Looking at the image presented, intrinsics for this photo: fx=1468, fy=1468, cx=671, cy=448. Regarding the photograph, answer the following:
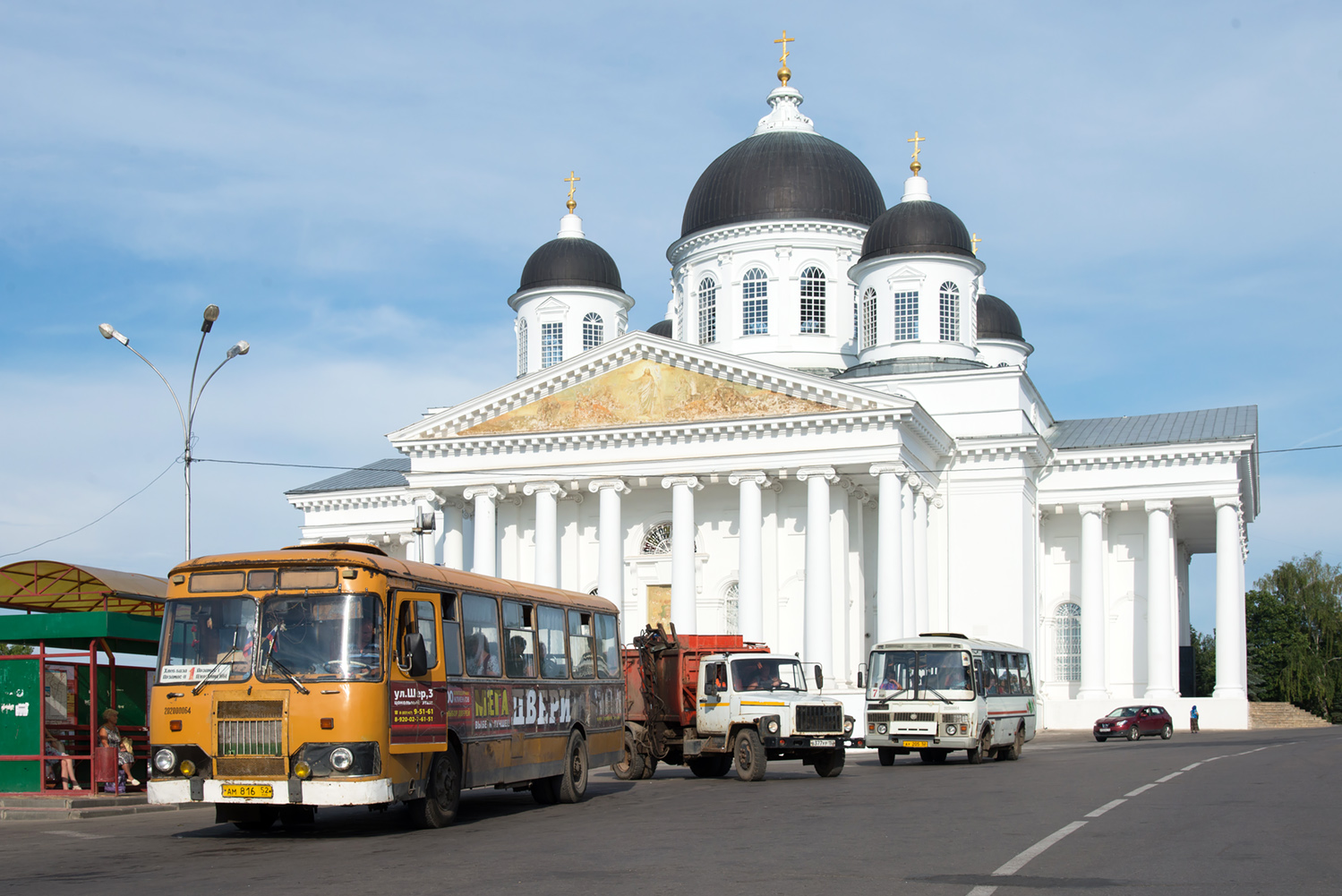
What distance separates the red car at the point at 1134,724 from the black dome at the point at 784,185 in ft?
62.2

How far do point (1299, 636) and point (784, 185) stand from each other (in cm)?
4120

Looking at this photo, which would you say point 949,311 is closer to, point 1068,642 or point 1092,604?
point 1092,604

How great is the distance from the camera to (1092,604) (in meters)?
47.4

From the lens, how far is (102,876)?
11.6 m

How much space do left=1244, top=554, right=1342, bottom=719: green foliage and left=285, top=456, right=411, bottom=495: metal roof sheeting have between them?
141 feet

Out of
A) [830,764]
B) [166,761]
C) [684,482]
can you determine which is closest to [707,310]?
[684,482]

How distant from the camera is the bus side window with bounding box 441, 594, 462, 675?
15.5 metres

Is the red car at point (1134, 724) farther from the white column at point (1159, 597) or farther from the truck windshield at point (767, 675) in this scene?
the truck windshield at point (767, 675)

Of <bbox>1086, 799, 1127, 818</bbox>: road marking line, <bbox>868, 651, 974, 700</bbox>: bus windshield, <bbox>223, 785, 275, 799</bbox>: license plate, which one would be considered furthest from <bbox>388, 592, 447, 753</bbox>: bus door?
<bbox>868, 651, 974, 700</bbox>: bus windshield

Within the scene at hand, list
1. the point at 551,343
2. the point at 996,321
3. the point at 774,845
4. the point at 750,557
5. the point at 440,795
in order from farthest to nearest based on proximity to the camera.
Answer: the point at 996,321 → the point at 551,343 → the point at 750,557 → the point at 440,795 → the point at 774,845

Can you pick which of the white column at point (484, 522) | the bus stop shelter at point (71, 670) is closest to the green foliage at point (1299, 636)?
the white column at point (484, 522)

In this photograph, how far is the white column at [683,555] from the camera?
41250 mm

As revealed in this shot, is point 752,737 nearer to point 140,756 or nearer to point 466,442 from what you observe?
point 140,756

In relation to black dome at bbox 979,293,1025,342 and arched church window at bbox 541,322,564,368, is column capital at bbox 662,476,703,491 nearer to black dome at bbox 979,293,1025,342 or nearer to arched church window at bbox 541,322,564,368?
arched church window at bbox 541,322,564,368
